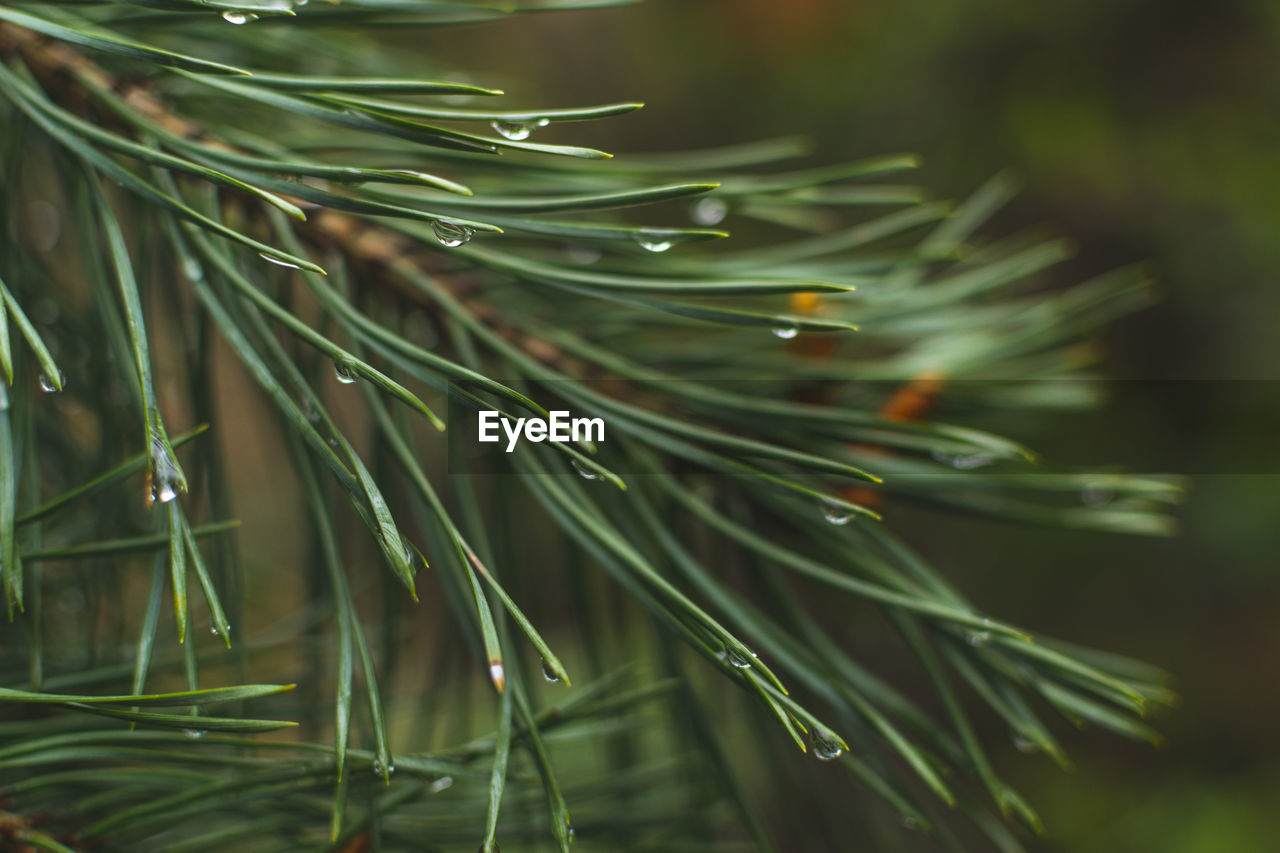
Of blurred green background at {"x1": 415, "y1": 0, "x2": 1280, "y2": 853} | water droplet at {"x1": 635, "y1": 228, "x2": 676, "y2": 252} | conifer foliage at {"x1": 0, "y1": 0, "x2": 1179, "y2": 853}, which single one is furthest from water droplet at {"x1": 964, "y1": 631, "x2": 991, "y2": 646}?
blurred green background at {"x1": 415, "y1": 0, "x2": 1280, "y2": 853}

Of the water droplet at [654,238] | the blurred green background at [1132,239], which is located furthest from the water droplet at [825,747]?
the blurred green background at [1132,239]

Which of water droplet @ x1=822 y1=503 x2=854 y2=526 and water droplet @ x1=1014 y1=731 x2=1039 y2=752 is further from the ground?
water droplet @ x1=822 y1=503 x2=854 y2=526

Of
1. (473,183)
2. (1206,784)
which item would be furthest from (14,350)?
(1206,784)

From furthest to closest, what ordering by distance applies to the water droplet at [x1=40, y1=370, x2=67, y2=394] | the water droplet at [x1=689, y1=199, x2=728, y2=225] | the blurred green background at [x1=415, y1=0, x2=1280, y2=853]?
the blurred green background at [x1=415, y1=0, x2=1280, y2=853] < the water droplet at [x1=689, y1=199, x2=728, y2=225] < the water droplet at [x1=40, y1=370, x2=67, y2=394]

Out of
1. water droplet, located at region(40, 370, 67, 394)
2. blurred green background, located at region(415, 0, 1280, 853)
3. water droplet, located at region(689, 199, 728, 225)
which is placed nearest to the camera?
water droplet, located at region(40, 370, 67, 394)

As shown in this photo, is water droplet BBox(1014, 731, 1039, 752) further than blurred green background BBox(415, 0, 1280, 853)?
No

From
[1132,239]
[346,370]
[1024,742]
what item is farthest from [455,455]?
[1132,239]

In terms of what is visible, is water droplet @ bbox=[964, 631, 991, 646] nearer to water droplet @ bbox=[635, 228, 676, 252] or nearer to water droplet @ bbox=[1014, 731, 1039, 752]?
water droplet @ bbox=[1014, 731, 1039, 752]

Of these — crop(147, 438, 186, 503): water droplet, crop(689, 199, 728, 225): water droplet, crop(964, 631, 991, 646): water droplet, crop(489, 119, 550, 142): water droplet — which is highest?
crop(689, 199, 728, 225): water droplet

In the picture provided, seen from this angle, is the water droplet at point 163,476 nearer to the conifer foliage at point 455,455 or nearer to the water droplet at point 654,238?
the conifer foliage at point 455,455

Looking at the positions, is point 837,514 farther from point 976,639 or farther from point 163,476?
point 163,476
